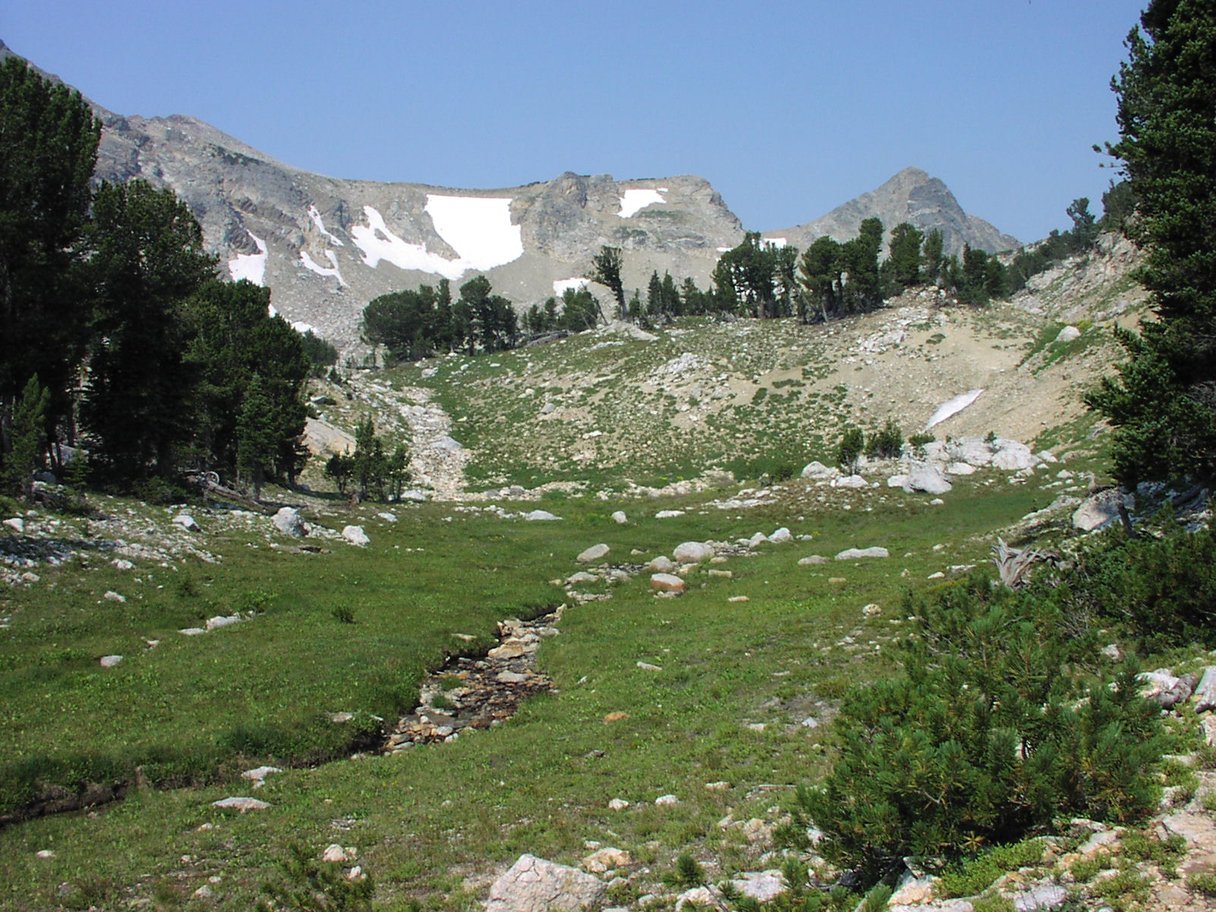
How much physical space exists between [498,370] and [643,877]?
288ft

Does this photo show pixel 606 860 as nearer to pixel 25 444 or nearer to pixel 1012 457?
A: pixel 25 444

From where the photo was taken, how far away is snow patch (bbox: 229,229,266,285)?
17675 centimetres

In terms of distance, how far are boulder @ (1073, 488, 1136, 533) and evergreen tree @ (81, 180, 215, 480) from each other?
36.2 m

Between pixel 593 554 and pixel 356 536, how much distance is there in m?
10.5

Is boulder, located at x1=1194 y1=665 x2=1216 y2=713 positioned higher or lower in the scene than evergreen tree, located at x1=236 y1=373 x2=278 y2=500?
lower

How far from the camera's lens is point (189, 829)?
463 inches

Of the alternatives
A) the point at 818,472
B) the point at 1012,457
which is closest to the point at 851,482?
the point at 818,472

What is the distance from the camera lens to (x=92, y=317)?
3481 centimetres

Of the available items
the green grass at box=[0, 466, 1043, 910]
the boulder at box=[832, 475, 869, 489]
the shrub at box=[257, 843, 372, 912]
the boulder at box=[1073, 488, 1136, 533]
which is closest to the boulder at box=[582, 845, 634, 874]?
the green grass at box=[0, 466, 1043, 910]

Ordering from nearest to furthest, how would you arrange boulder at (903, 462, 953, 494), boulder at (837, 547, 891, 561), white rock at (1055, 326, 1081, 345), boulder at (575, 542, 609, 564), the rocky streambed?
the rocky streambed < boulder at (837, 547, 891, 561) < boulder at (575, 542, 609, 564) < boulder at (903, 462, 953, 494) < white rock at (1055, 326, 1081, 345)

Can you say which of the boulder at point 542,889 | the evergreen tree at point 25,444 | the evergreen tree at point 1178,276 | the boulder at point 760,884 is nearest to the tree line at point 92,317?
the evergreen tree at point 25,444

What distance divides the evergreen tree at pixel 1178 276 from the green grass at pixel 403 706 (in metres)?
7.36

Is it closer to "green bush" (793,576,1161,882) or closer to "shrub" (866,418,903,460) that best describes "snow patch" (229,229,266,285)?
"shrub" (866,418,903,460)

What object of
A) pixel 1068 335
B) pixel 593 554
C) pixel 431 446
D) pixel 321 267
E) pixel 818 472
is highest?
pixel 321 267
